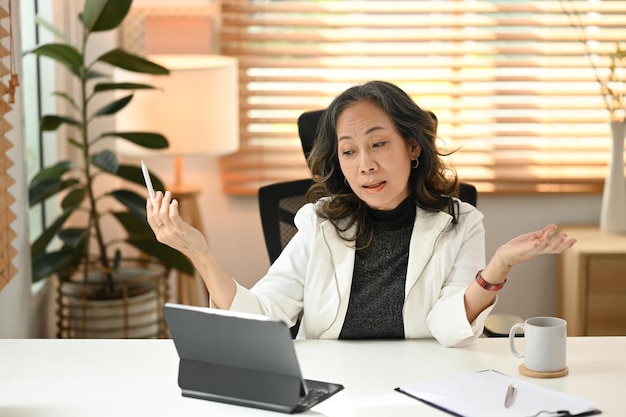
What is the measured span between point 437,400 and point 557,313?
2610 millimetres

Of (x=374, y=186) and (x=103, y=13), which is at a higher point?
(x=103, y=13)

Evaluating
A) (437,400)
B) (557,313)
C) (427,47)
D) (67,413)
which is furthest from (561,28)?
(67,413)

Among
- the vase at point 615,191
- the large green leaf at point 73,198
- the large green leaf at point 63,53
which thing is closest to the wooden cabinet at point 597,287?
the vase at point 615,191

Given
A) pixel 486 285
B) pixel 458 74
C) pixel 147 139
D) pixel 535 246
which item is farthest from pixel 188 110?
pixel 535 246

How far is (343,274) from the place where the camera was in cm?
236

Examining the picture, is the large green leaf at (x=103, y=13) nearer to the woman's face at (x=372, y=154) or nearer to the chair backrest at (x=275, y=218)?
the chair backrest at (x=275, y=218)

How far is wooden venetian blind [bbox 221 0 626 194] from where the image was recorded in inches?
165

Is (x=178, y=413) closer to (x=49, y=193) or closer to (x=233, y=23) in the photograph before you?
(x=49, y=193)

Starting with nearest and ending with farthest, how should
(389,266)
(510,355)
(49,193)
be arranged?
(510,355) → (389,266) → (49,193)

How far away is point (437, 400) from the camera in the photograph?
1807 millimetres

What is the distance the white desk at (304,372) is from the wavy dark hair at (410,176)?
35cm

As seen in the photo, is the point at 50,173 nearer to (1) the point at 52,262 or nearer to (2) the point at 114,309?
(1) the point at 52,262

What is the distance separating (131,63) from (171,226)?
1.51m

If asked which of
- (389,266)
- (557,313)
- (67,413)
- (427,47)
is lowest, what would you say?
(557,313)
